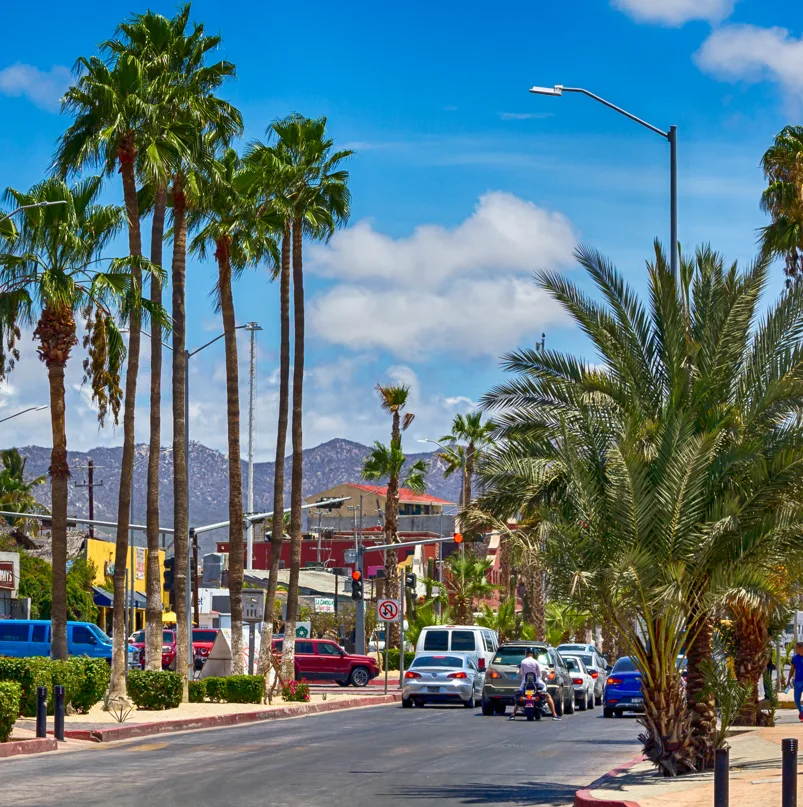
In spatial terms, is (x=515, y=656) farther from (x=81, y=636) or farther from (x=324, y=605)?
(x=324, y=605)

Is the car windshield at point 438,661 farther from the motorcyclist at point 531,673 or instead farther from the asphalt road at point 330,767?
the asphalt road at point 330,767

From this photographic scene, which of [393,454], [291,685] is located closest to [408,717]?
[291,685]

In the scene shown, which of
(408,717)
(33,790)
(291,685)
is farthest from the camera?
(291,685)

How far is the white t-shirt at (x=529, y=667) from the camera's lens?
31.9m

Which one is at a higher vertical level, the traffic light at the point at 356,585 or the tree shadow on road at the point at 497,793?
the traffic light at the point at 356,585

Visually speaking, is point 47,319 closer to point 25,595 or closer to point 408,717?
point 408,717

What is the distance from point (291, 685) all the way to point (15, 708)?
15.7 metres

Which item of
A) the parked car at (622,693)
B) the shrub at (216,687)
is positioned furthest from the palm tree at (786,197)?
the shrub at (216,687)

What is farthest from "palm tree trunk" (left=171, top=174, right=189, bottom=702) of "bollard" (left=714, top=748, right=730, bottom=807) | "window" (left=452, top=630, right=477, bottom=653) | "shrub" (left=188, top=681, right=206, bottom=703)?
"bollard" (left=714, top=748, right=730, bottom=807)

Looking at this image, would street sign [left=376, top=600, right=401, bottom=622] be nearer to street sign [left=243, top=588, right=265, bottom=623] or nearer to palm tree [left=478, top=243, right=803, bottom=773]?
street sign [left=243, top=588, right=265, bottom=623]

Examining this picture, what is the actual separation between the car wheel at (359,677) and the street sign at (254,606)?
13450 millimetres

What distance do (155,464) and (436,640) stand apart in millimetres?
11638

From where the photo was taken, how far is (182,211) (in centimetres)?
3481

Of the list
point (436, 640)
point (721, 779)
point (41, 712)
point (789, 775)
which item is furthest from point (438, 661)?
point (789, 775)
